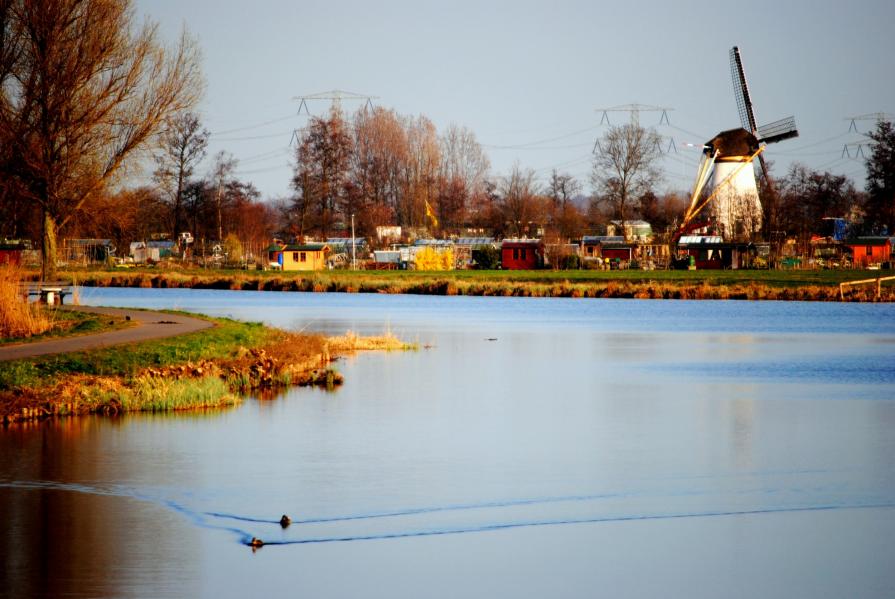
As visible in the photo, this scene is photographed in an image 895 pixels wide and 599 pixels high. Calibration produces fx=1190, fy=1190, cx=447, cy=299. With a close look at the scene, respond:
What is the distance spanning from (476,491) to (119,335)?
46.0 ft

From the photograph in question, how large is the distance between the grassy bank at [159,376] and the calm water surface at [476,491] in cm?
58

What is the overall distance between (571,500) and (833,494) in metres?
3.84

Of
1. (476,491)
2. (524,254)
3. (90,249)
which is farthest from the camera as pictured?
(90,249)

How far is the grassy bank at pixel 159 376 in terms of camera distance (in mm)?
21750

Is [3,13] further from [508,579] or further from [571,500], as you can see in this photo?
[508,579]

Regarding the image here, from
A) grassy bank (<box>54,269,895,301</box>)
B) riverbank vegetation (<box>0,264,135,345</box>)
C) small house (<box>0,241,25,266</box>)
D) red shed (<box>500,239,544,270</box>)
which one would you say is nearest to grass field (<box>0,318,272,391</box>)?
riverbank vegetation (<box>0,264,135,345</box>)

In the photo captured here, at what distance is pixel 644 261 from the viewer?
12356 cm

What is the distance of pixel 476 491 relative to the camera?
56.0 feet

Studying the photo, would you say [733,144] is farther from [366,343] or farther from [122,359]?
[122,359]

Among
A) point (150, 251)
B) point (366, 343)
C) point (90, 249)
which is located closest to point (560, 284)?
point (366, 343)

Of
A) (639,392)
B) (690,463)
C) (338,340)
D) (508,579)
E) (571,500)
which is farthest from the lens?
(338,340)

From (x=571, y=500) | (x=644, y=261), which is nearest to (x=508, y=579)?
(x=571, y=500)

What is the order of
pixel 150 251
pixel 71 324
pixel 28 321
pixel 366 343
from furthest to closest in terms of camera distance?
pixel 150 251, pixel 366 343, pixel 71 324, pixel 28 321

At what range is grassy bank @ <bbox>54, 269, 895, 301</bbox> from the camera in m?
75.7
